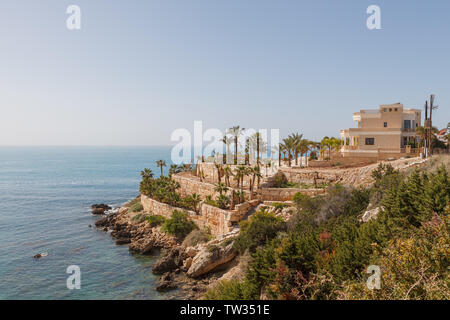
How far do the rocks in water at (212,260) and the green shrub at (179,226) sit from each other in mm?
7857

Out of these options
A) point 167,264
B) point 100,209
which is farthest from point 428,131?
point 100,209

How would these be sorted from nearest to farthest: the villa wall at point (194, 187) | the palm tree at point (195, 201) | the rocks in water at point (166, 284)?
the rocks in water at point (166, 284)
the palm tree at point (195, 201)
the villa wall at point (194, 187)

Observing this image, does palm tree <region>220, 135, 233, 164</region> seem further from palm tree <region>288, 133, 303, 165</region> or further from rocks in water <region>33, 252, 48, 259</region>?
rocks in water <region>33, 252, 48, 259</region>

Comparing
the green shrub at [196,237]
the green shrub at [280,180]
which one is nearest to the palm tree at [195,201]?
the green shrub at [196,237]

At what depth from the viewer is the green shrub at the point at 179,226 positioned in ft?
110

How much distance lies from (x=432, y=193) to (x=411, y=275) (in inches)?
265

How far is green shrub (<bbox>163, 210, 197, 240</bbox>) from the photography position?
33.6 metres

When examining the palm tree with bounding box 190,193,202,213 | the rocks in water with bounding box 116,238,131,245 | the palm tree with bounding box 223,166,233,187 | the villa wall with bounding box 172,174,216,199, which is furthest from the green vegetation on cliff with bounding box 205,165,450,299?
the palm tree with bounding box 223,166,233,187

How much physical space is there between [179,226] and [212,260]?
29.8 ft

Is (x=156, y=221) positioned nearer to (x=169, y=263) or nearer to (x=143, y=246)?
(x=143, y=246)

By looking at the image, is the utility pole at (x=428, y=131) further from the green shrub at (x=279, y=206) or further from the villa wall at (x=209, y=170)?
the villa wall at (x=209, y=170)
